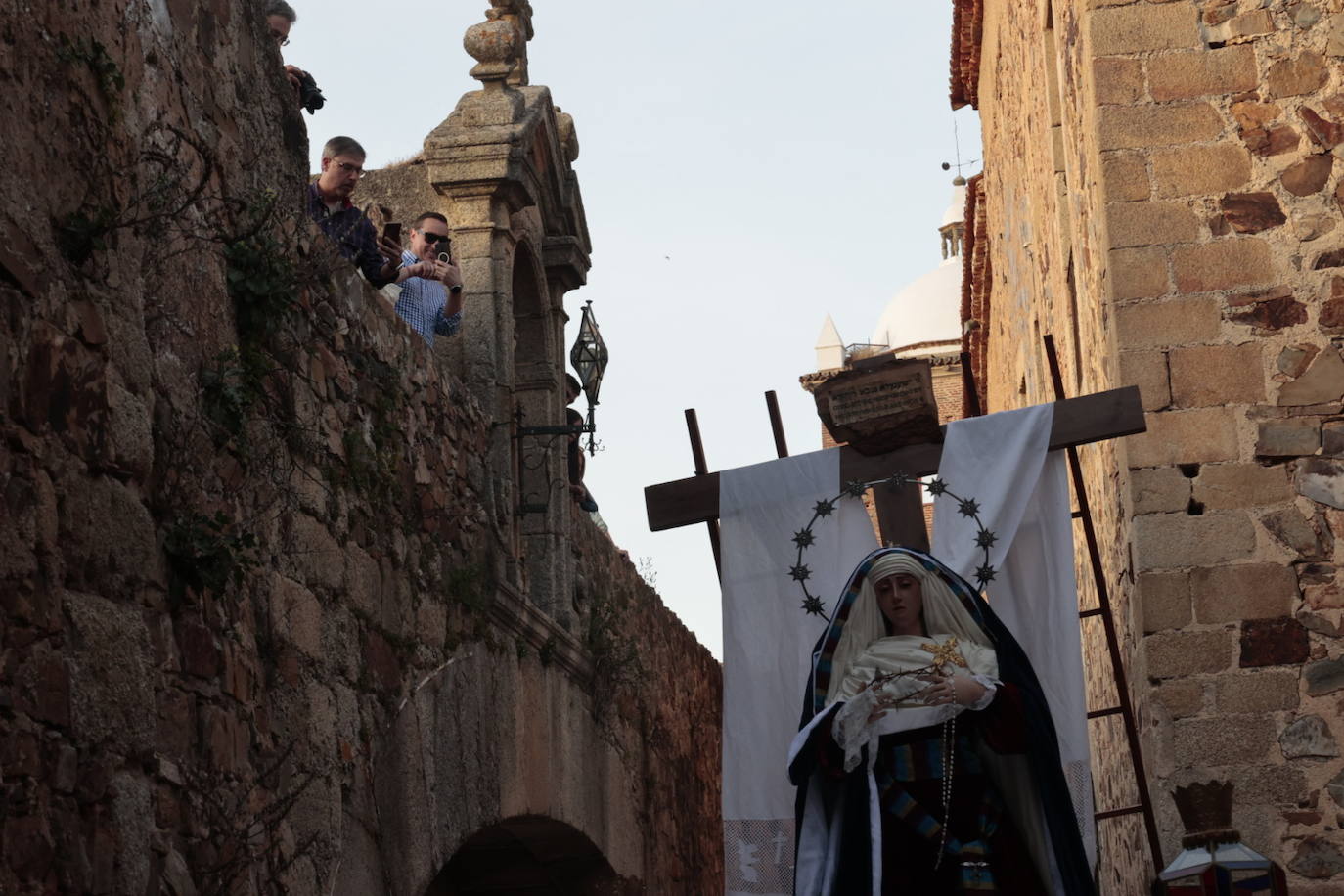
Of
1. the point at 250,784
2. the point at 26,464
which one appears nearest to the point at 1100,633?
the point at 250,784

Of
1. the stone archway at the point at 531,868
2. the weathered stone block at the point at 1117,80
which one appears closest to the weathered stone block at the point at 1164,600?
the weathered stone block at the point at 1117,80

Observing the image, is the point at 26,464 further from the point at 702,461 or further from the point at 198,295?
the point at 702,461

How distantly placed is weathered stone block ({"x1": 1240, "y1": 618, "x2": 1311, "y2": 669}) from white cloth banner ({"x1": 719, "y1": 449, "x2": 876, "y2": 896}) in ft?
4.99

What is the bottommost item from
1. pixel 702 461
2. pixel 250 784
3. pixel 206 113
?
pixel 250 784

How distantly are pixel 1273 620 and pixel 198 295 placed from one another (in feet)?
13.2

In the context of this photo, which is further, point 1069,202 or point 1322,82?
point 1069,202

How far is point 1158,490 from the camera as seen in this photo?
7227 mm

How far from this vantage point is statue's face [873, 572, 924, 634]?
19.3 ft

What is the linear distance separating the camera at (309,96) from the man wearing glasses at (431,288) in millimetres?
891

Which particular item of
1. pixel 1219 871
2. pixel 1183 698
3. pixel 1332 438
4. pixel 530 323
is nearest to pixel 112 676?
pixel 1219 871

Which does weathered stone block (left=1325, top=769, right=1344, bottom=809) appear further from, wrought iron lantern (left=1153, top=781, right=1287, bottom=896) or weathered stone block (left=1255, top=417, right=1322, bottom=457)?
weathered stone block (left=1255, top=417, right=1322, bottom=457)

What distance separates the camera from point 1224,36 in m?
7.65

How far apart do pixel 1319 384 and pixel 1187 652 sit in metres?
1.13

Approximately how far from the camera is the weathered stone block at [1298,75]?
24.7ft
